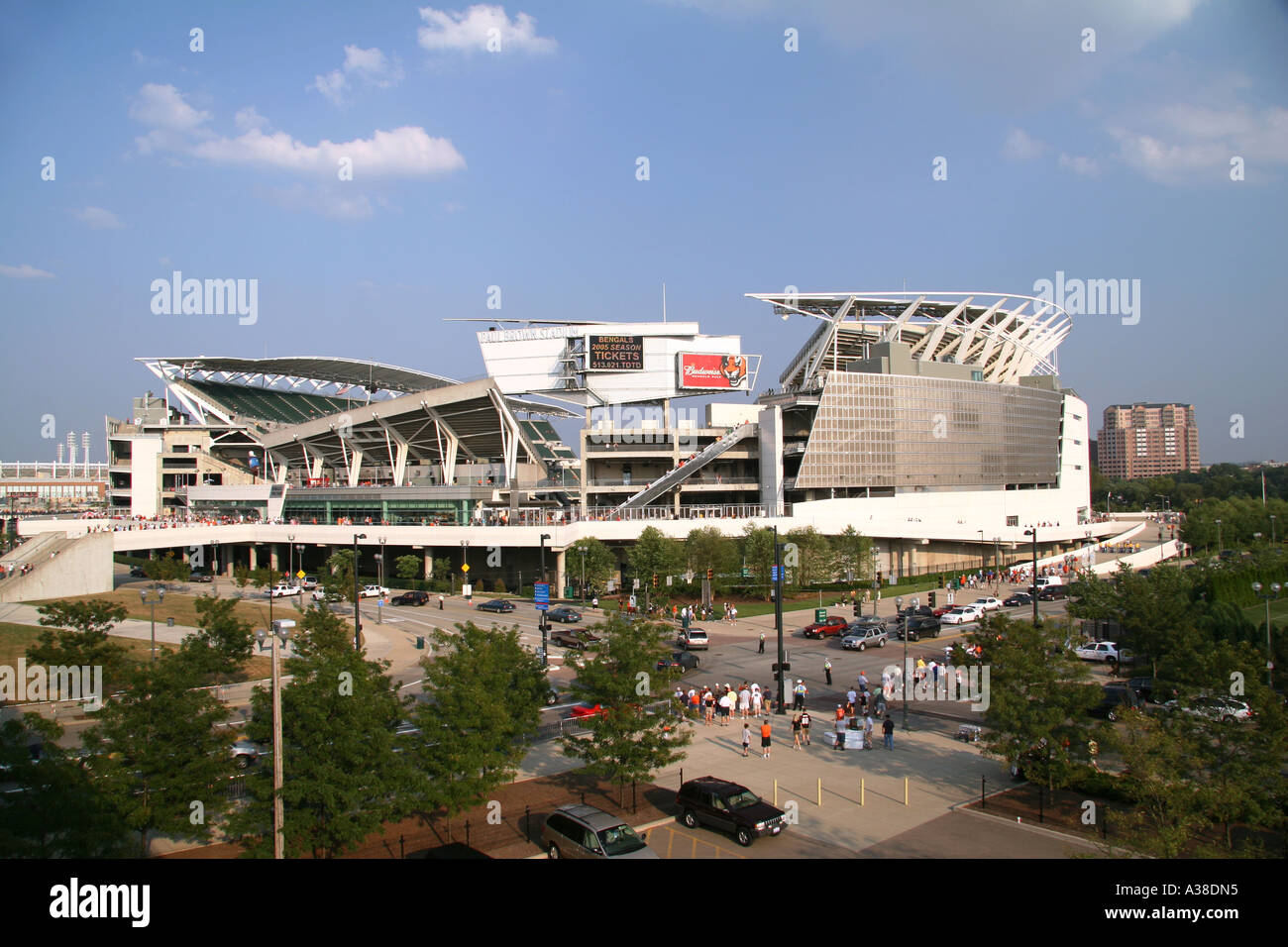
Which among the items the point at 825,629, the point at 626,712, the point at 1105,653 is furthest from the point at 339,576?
the point at 1105,653

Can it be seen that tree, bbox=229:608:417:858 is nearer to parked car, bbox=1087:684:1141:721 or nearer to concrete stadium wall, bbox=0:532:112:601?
parked car, bbox=1087:684:1141:721

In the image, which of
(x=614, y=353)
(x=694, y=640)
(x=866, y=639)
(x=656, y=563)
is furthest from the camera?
(x=614, y=353)

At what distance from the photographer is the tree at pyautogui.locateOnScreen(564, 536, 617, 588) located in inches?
1868

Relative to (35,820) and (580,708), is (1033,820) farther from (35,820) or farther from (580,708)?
(35,820)

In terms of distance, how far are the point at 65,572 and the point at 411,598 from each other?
61.3ft

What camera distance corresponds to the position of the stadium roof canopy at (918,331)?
67.4 m

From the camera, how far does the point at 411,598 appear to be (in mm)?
47438

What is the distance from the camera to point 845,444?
204 ft

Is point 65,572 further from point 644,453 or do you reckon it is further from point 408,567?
point 644,453

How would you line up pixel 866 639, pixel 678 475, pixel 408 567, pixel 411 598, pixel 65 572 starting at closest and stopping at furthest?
pixel 866 639, pixel 65 572, pixel 411 598, pixel 408 567, pixel 678 475

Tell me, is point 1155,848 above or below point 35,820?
below
